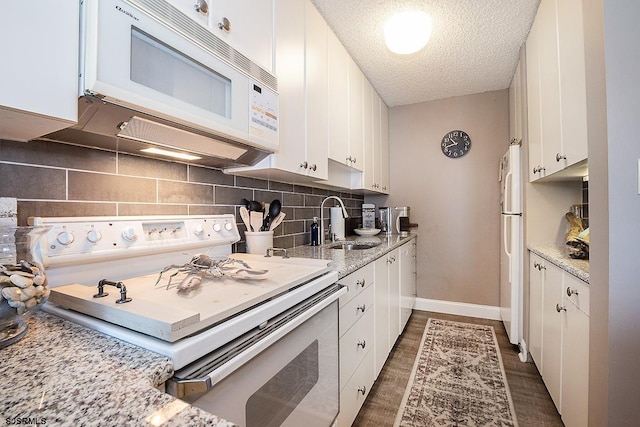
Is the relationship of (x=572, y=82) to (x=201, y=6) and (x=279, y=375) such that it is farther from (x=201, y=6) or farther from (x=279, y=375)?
(x=279, y=375)

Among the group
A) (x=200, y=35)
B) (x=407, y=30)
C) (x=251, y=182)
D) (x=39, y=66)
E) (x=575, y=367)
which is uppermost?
(x=407, y=30)

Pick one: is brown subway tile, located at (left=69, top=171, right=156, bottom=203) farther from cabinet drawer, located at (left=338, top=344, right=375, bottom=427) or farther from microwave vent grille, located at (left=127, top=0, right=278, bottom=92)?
cabinet drawer, located at (left=338, top=344, right=375, bottom=427)

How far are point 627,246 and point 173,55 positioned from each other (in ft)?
4.85

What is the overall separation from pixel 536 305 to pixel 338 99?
6.40 feet

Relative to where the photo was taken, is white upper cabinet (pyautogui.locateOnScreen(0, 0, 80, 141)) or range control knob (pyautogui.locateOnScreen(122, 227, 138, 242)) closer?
white upper cabinet (pyautogui.locateOnScreen(0, 0, 80, 141))

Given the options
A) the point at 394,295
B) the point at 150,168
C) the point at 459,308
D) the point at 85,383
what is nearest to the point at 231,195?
the point at 150,168

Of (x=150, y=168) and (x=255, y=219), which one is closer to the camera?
(x=150, y=168)

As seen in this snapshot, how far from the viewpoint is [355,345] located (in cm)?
149

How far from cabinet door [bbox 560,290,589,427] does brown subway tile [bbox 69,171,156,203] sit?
1826 millimetres

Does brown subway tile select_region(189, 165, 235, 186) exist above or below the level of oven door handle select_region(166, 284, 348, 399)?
above

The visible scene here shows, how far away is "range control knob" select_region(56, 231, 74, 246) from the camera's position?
847mm

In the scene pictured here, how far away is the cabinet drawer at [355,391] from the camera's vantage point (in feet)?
4.41

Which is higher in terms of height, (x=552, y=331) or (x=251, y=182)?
(x=251, y=182)

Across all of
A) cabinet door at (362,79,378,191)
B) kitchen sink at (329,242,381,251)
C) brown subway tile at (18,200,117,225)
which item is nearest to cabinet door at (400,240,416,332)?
kitchen sink at (329,242,381,251)
